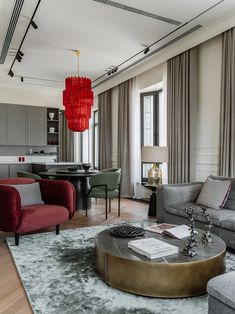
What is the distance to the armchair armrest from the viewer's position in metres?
3.59

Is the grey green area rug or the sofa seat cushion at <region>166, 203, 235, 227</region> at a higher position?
the sofa seat cushion at <region>166, 203, 235, 227</region>

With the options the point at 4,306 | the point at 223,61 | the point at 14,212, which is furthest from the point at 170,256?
the point at 223,61

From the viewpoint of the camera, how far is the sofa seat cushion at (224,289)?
4.30 ft

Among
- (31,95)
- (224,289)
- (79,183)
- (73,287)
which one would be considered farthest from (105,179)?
(31,95)

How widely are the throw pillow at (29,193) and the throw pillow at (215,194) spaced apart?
2118mm

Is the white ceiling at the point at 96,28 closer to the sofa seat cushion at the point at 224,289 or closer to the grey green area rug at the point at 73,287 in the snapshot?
the grey green area rug at the point at 73,287

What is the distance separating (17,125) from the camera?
7594mm

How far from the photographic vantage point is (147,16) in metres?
3.82

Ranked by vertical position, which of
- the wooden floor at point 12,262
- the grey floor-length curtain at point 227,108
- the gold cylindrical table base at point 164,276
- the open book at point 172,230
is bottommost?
the wooden floor at point 12,262

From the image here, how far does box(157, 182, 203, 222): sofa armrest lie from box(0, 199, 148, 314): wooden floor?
86cm

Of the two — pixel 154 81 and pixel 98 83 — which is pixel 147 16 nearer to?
pixel 154 81

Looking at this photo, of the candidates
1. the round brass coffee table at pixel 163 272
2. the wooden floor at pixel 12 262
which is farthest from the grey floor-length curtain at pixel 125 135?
the round brass coffee table at pixel 163 272

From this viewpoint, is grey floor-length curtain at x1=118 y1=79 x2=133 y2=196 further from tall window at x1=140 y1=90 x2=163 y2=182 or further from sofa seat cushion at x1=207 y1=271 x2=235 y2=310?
sofa seat cushion at x1=207 y1=271 x2=235 y2=310

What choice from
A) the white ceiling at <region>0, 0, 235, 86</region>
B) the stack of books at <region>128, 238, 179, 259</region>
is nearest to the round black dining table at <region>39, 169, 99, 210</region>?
the white ceiling at <region>0, 0, 235, 86</region>
